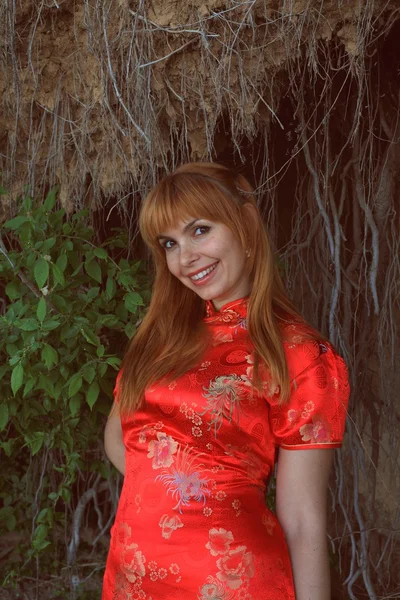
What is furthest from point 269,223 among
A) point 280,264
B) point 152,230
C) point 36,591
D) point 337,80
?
point 36,591

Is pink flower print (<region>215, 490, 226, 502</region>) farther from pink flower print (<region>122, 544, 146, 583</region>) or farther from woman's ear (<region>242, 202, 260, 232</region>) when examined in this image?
woman's ear (<region>242, 202, 260, 232</region>)

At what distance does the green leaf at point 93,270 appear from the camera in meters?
2.00

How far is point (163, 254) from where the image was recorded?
1739 mm

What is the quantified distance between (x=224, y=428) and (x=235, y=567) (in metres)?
0.27

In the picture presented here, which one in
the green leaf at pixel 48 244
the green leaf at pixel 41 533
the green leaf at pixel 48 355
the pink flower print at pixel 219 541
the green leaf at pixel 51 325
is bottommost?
the green leaf at pixel 41 533

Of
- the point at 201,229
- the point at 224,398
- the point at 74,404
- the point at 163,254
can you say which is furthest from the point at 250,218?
the point at 74,404

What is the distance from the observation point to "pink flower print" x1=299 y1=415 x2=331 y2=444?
1.44 metres

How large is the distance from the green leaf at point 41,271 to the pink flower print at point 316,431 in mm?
782

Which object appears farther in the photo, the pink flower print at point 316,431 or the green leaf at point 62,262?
the green leaf at point 62,262

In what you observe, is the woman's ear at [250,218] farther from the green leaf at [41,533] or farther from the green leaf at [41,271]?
the green leaf at [41,533]

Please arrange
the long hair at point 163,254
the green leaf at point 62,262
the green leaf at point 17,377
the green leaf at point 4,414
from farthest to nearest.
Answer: the green leaf at point 4,414
the green leaf at point 62,262
the green leaf at point 17,377
the long hair at point 163,254

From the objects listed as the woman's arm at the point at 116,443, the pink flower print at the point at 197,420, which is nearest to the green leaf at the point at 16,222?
the woman's arm at the point at 116,443

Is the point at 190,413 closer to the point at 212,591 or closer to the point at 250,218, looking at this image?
the point at 212,591

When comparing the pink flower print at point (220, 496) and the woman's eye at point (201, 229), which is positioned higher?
the woman's eye at point (201, 229)
